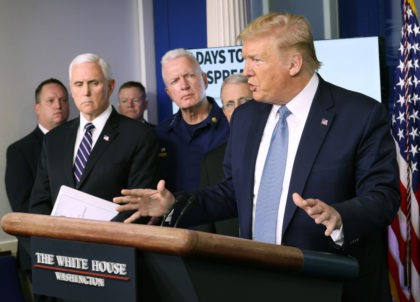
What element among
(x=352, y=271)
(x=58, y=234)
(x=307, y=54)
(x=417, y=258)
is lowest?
(x=417, y=258)

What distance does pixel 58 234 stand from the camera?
1.76 m

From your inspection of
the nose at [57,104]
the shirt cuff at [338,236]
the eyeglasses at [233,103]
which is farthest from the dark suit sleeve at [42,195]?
the nose at [57,104]

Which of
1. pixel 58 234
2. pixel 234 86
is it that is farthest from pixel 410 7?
pixel 58 234

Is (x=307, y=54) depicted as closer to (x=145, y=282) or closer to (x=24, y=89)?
(x=145, y=282)

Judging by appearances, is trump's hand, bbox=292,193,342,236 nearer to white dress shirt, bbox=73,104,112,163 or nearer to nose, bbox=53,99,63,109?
white dress shirt, bbox=73,104,112,163

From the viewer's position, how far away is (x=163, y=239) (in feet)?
5.23

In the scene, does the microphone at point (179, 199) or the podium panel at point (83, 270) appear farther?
the microphone at point (179, 199)

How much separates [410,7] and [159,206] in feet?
10.5

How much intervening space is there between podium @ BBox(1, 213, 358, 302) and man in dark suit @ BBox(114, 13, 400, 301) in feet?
1.26

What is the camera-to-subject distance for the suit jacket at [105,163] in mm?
3643

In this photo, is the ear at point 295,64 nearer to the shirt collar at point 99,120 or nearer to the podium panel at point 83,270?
the podium panel at point 83,270

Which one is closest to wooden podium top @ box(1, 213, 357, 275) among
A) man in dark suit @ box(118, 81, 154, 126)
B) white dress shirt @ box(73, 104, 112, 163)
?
white dress shirt @ box(73, 104, 112, 163)

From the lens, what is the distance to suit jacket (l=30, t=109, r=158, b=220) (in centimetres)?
364

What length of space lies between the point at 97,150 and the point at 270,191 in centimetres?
147
